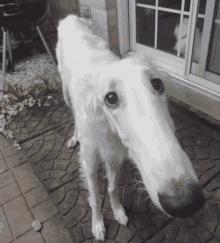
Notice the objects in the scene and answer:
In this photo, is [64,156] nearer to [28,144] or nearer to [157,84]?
[28,144]

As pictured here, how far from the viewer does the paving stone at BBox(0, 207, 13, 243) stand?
1892 mm

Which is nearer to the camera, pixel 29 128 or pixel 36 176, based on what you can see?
pixel 36 176

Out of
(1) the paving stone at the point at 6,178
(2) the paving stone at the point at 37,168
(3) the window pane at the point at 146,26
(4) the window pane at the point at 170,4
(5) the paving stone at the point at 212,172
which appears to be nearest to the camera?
(5) the paving stone at the point at 212,172

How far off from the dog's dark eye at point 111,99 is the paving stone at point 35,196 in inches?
63.8

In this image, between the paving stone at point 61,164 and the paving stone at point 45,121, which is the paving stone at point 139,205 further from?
the paving stone at point 45,121

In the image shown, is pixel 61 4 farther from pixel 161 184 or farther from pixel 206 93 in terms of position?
pixel 161 184

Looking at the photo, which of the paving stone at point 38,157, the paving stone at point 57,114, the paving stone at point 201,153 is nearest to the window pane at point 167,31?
the paving stone at point 201,153

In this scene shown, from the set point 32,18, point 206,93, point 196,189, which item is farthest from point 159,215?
point 32,18

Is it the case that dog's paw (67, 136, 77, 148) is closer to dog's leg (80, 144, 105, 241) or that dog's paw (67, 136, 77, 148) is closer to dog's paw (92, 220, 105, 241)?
dog's leg (80, 144, 105, 241)

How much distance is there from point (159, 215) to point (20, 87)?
3.48 m

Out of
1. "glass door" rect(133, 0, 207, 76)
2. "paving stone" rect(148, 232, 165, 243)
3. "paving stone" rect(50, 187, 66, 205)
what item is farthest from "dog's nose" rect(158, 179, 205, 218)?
"glass door" rect(133, 0, 207, 76)

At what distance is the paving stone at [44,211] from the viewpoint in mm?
2031

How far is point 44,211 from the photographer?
6.82 ft

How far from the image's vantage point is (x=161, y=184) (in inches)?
32.7
